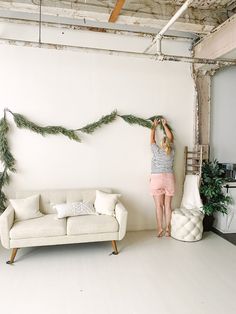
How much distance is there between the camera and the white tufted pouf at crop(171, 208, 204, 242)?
3967 mm

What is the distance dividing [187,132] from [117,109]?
4.45 ft

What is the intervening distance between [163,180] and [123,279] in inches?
67.5

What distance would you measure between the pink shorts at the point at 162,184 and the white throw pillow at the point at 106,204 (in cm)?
70

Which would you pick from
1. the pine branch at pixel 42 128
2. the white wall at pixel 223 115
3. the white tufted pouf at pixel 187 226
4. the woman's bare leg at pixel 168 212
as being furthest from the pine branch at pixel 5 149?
the white wall at pixel 223 115

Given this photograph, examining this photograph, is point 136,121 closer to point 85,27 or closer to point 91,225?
point 85,27

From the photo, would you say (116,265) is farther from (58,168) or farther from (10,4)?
(10,4)

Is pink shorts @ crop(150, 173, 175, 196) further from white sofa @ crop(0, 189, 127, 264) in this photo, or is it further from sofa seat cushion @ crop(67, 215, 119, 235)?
sofa seat cushion @ crop(67, 215, 119, 235)

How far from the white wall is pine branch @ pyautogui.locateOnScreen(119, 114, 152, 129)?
1.32 metres

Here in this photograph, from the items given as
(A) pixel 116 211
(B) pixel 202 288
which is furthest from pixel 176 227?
(B) pixel 202 288

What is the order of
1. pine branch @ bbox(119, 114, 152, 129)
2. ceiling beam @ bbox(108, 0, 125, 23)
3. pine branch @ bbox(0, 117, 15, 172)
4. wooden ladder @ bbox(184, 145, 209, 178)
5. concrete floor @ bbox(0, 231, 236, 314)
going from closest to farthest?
1. concrete floor @ bbox(0, 231, 236, 314)
2. ceiling beam @ bbox(108, 0, 125, 23)
3. pine branch @ bbox(0, 117, 15, 172)
4. pine branch @ bbox(119, 114, 152, 129)
5. wooden ladder @ bbox(184, 145, 209, 178)

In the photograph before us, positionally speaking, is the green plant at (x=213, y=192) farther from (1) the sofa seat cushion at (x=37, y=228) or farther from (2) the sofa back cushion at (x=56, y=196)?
(1) the sofa seat cushion at (x=37, y=228)

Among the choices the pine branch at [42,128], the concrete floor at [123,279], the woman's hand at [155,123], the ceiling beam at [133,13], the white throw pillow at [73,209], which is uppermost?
the ceiling beam at [133,13]

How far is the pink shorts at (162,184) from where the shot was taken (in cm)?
412

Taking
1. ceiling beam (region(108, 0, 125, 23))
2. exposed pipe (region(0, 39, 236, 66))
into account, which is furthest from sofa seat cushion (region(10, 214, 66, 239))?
ceiling beam (region(108, 0, 125, 23))
